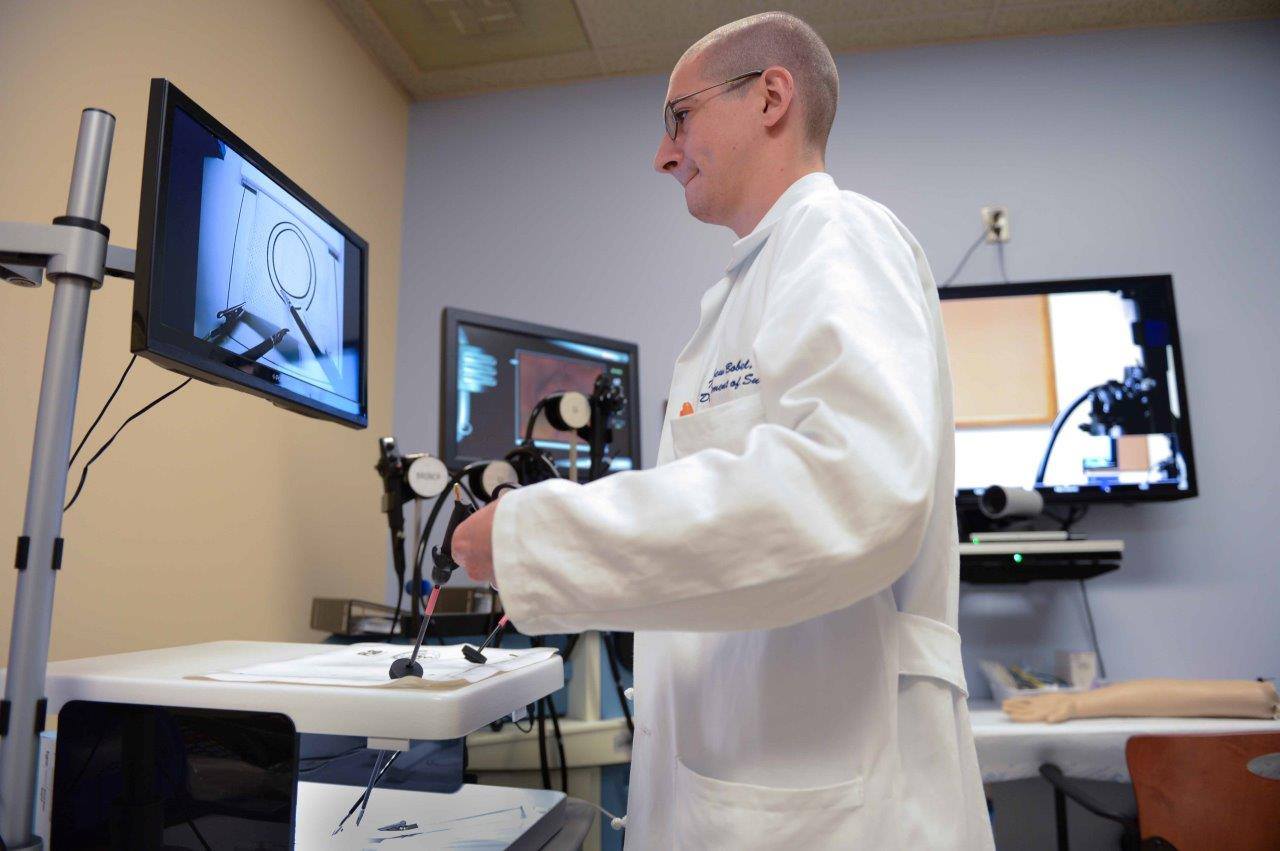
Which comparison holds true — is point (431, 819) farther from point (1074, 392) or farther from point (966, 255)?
point (966, 255)

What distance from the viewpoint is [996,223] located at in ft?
8.34

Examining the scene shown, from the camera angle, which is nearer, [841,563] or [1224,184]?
[841,563]

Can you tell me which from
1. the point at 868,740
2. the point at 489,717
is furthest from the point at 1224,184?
the point at 489,717

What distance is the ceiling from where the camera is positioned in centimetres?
251

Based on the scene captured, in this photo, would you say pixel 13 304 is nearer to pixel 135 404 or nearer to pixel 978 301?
pixel 135 404

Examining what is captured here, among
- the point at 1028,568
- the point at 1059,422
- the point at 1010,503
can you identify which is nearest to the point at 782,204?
the point at 1010,503

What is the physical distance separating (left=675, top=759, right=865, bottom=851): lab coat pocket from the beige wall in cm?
123

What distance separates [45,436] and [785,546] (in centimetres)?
72

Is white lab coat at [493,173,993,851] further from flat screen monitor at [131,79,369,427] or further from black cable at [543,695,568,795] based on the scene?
black cable at [543,695,568,795]

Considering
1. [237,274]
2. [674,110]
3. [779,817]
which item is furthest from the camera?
[674,110]

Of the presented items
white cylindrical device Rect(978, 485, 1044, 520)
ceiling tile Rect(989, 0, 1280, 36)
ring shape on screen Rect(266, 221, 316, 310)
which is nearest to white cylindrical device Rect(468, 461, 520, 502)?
ring shape on screen Rect(266, 221, 316, 310)

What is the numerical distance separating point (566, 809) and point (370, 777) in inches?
10.0

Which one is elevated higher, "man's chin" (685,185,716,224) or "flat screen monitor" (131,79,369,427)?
"man's chin" (685,185,716,224)

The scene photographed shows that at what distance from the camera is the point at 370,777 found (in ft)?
3.43
